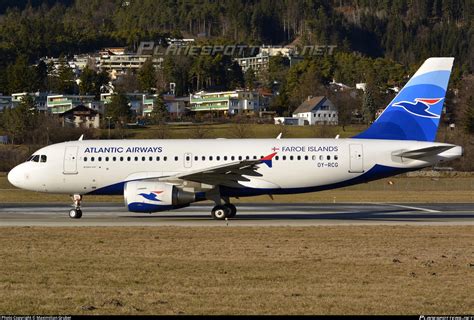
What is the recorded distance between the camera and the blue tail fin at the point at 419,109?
36281mm

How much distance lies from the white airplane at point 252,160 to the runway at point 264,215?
118 cm

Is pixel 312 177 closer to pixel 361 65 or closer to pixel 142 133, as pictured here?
pixel 142 133

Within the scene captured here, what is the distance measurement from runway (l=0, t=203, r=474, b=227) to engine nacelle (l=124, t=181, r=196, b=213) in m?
0.60

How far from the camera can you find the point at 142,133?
10894 centimetres

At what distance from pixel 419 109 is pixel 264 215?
7.35m

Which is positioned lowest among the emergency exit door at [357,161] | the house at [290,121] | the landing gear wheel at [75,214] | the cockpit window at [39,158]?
the house at [290,121]

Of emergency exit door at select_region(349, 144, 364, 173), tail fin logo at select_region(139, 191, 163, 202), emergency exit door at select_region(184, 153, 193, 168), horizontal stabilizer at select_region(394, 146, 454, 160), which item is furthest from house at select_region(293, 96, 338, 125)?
tail fin logo at select_region(139, 191, 163, 202)

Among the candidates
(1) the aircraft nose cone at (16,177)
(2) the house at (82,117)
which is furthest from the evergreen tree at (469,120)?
(1) the aircraft nose cone at (16,177)

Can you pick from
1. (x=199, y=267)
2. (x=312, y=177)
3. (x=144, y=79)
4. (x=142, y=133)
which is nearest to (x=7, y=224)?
(x=312, y=177)

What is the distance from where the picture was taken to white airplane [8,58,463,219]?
35.0 m

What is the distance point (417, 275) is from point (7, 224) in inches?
704

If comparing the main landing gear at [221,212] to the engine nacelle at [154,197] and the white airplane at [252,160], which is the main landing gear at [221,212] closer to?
the white airplane at [252,160]

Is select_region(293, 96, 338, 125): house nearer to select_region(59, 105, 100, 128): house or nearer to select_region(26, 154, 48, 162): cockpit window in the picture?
select_region(59, 105, 100, 128): house

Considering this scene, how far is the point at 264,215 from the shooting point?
37.8m
